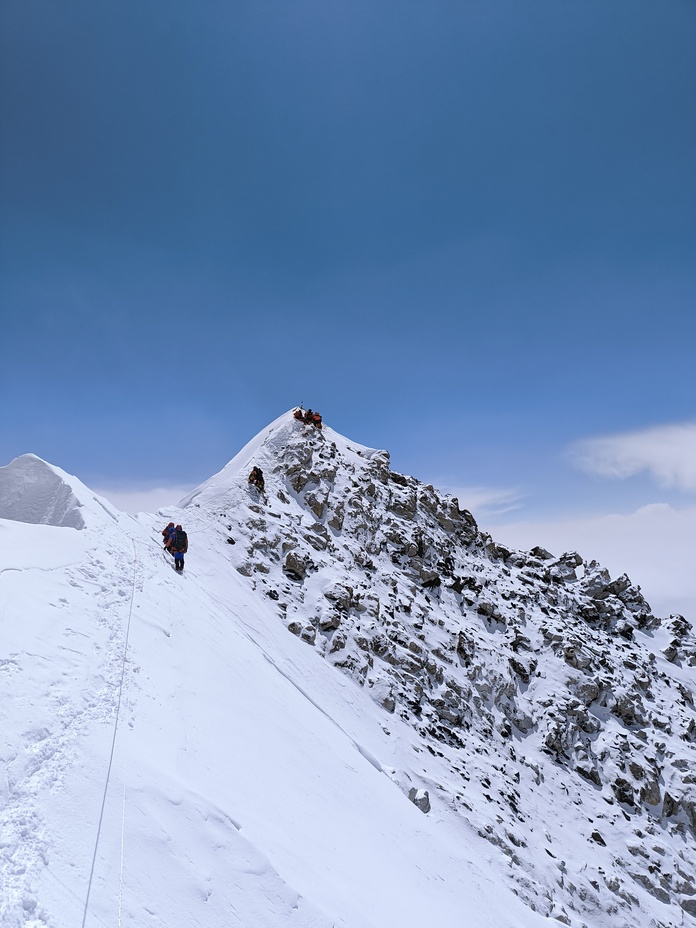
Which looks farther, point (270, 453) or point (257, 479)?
point (270, 453)

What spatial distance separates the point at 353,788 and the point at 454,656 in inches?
649

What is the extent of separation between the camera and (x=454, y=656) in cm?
2938

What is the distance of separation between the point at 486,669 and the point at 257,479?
1781cm

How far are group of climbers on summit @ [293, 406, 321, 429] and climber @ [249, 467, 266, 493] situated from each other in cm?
762

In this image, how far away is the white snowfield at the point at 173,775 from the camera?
6.58 meters

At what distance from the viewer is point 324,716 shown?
18406mm

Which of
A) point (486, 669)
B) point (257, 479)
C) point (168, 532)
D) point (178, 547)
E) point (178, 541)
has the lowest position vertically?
point (486, 669)

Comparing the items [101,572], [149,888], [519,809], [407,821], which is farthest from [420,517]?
[149,888]

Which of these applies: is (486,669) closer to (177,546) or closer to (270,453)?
(270,453)

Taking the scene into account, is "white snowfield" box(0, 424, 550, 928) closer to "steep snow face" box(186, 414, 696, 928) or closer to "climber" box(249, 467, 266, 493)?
"steep snow face" box(186, 414, 696, 928)

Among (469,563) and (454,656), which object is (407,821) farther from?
(469,563)

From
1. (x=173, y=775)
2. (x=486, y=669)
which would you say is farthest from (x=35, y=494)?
(x=486, y=669)

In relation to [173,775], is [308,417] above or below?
above

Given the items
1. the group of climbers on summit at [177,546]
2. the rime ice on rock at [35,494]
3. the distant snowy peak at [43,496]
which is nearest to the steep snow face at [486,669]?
the group of climbers on summit at [177,546]
